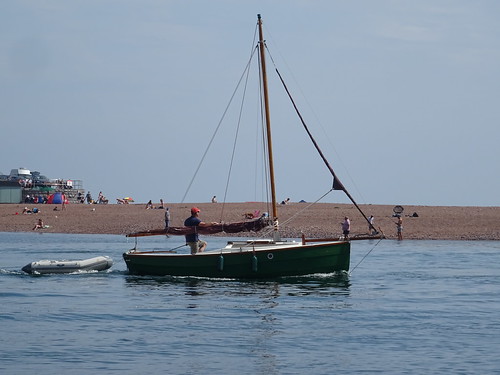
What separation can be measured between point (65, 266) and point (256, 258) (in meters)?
7.99

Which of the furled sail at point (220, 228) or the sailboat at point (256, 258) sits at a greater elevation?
the furled sail at point (220, 228)

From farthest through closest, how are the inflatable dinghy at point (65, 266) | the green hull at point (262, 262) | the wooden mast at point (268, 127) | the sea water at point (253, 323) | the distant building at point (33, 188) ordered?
1. the distant building at point (33, 188)
2. the inflatable dinghy at point (65, 266)
3. the wooden mast at point (268, 127)
4. the green hull at point (262, 262)
5. the sea water at point (253, 323)

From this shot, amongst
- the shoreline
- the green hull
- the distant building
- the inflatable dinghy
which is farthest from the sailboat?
the distant building

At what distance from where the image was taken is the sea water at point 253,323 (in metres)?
19.5

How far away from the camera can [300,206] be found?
80.2m

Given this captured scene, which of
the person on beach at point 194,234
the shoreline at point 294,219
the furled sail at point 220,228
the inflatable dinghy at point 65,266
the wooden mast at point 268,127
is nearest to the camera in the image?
the person on beach at point 194,234

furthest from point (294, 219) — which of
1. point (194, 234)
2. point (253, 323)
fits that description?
point (253, 323)

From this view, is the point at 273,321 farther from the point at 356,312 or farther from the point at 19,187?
the point at 19,187

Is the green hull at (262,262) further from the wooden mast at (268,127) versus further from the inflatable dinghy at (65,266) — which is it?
the inflatable dinghy at (65,266)

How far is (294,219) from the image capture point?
229ft

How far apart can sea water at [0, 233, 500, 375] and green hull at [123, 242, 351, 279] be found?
0.39 meters

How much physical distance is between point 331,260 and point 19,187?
217 ft

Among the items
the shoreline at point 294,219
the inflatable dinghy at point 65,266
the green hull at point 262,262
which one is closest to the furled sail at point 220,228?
the green hull at point 262,262

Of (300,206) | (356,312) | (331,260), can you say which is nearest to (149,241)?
(300,206)
